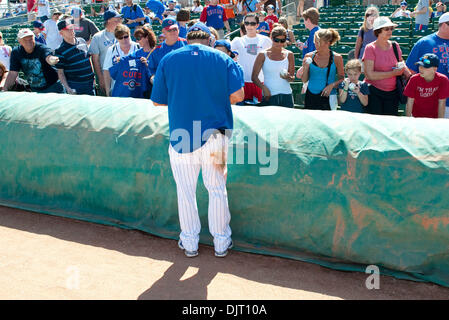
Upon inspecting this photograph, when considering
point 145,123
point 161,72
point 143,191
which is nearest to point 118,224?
point 143,191

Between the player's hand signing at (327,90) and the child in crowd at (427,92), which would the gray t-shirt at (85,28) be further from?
the child in crowd at (427,92)

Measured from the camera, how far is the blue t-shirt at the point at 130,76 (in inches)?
219

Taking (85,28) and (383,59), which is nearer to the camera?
(383,59)

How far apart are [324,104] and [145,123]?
2.31 metres

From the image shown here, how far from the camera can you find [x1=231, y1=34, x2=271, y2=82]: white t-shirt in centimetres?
602

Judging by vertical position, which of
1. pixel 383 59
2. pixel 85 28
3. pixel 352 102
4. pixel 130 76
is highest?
pixel 85 28

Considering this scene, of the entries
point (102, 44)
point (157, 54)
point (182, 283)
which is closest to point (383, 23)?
point (157, 54)

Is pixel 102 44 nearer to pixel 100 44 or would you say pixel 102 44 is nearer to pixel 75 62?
Answer: pixel 100 44

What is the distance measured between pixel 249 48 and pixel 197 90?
2.83 metres

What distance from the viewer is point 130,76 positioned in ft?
18.3

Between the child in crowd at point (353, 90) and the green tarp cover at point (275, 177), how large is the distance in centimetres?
143

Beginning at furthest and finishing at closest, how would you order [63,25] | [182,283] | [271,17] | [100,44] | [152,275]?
[271,17] → [100,44] → [63,25] → [152,275] → [182,283]
